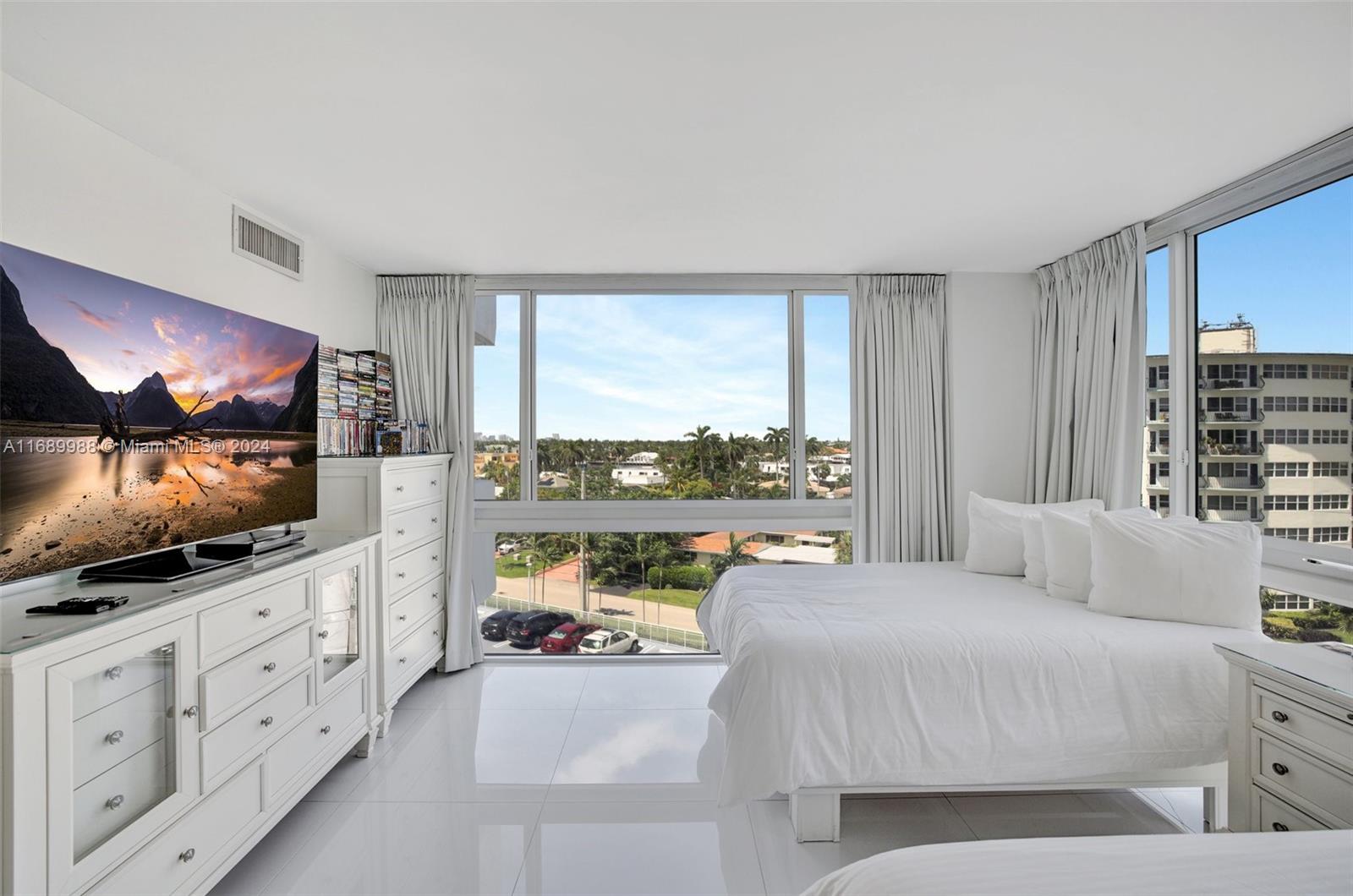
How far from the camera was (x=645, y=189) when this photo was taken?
8.68 ft

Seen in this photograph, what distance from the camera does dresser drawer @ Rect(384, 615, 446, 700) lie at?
10.2 feet

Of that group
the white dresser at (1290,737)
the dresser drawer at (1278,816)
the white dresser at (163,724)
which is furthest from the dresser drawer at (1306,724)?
the white dresser at (163,724)

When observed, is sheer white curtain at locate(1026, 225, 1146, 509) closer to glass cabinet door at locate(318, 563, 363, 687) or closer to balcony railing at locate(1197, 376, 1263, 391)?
balcony railing at locate(1197, 376, 1263, 391)

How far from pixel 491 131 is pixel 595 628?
3030 millimetres

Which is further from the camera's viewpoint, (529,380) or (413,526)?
(529,380)

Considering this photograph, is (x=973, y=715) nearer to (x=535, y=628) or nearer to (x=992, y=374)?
(x=992, y=374)

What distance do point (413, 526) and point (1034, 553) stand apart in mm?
3232

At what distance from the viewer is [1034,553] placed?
3.05 metres

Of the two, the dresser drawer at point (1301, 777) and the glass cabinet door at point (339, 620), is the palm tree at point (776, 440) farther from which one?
the dresser drawer at point (1301, 777)

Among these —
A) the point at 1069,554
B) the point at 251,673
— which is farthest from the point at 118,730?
the point at 1069,554

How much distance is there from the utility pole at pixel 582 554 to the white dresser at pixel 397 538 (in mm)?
855

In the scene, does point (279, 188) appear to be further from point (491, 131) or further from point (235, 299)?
point (491, 131)

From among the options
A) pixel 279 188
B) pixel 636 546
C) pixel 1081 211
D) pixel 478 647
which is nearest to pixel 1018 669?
pixel 1081 211

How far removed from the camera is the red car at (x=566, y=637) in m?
4.12
